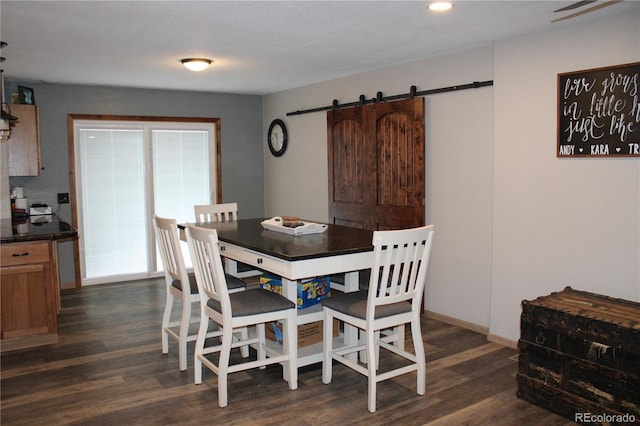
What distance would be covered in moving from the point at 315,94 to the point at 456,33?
8.48 feet

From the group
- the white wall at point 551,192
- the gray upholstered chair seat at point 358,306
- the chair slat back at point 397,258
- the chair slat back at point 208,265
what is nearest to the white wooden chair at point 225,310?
the chair slat back at point 208,265

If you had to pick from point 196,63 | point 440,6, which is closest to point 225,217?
point 196,63

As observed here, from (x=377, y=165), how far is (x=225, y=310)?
2.55m

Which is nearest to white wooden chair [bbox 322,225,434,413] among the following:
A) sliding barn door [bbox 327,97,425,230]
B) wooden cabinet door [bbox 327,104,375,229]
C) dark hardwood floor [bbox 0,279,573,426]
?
dark hardwood floor [bbox 0,279,573,426]

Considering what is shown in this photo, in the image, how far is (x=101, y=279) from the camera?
6.26 meters

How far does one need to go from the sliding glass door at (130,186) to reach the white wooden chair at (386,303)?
3.88 meters

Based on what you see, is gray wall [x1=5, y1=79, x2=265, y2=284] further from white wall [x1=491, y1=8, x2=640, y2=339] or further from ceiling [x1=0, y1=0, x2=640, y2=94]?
white wall [x1=491, y1=8, x2=640, y2=339]

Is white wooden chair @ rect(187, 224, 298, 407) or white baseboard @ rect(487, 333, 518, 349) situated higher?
white wooden chair @ rect(187, 224, 298, 407)

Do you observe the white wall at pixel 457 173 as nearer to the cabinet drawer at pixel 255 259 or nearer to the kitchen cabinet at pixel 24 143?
the cabinet drawer at pixel 255 259

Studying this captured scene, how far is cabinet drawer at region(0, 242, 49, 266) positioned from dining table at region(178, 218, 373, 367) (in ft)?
4.47

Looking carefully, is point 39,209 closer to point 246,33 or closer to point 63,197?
point 63,197

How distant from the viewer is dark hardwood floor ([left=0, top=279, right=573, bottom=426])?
292cm

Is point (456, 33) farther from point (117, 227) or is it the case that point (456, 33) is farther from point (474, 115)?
point (117, 227)

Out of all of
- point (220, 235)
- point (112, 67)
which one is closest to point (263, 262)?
point (220, 235)
